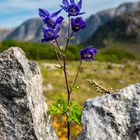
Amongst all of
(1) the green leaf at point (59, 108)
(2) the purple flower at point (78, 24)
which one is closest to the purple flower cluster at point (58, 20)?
(2) the purple flower at point (78, 24)

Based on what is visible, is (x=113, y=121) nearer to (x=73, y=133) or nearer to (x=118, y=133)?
(x=118, y=133)

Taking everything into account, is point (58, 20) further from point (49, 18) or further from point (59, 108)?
point (59, 108)

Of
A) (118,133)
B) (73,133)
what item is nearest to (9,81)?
(118,133)

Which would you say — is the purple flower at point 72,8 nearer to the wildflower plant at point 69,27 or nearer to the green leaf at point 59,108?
the wildflower plant at point 69,27

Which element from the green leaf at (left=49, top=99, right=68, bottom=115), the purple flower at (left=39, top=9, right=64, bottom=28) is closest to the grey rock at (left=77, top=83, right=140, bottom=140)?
the green leaf at (left=49, top=99, right=68, bottom=115)

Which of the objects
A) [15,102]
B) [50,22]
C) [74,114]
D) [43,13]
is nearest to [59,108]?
[74,114]
